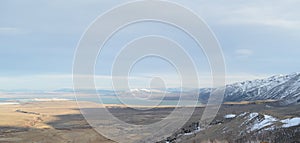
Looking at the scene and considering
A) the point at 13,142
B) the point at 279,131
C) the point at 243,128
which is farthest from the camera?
the point at 13,142

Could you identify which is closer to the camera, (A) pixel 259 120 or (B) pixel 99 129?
(A) pixel 259 120

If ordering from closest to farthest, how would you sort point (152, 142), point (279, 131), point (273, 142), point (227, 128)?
point (273, 142) < point (279, 131) < point (227, 128) < point (152, 142)

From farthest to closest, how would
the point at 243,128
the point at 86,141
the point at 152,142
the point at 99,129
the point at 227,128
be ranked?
1. the point at 99,129
2. the point at 86,141
3. the point at 152,142
4. the point at 227,128
5. the point at 243,128

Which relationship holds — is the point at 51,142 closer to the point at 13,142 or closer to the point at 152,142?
the point at 13,142

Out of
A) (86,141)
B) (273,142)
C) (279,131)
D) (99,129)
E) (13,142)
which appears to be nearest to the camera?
(273,142)

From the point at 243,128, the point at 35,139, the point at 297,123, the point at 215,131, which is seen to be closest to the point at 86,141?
the point at 35,139

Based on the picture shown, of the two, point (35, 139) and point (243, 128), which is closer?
point (243, 128)

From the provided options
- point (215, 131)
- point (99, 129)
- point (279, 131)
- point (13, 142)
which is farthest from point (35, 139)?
point (279, 131)

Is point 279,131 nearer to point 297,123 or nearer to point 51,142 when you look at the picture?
→ point 297,123
